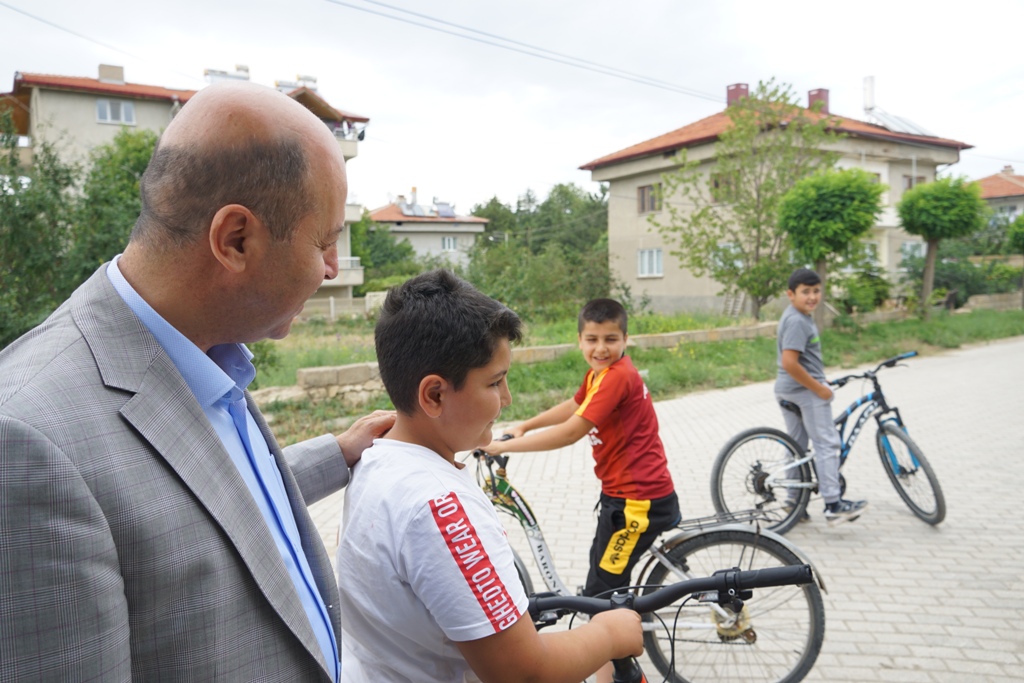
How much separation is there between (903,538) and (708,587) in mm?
4230

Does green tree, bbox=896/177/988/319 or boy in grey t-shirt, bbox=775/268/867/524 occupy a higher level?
green tree, bbox=896/177/988/319

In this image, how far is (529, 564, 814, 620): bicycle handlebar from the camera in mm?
1961

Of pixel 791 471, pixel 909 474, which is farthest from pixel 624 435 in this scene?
pixel 909 474

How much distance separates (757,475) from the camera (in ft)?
17.8

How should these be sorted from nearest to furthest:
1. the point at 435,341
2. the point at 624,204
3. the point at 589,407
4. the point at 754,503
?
the point at 435,341
the point at 589,407
the point at 754,503
the point at 624,204

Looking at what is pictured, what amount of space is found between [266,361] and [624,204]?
27.1 metres

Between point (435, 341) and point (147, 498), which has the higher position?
point (435, 341)

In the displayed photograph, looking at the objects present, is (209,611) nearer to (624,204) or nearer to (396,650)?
(396,650)

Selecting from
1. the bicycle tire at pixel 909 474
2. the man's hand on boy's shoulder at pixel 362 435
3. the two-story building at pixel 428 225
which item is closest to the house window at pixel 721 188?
the bicycle tire at pixel 909 474

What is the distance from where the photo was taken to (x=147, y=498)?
3.04 feet

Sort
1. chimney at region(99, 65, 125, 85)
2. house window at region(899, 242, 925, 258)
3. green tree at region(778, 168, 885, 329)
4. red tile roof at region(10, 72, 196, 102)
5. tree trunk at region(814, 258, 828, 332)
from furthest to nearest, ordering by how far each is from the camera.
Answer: chimney at region(99, 65, 125, 85) → red tile roof at region(10, 72, 196, 102) → house window at region(899, 242, 925, 258) → tree trunk at region(814, 258, 828, 332) → green tree at region(778, 168, 885, 329)

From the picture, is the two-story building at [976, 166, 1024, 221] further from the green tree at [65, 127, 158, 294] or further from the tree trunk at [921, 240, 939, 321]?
the green tree at [65, 127, 158, 294]

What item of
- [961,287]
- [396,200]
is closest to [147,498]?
[961,287]

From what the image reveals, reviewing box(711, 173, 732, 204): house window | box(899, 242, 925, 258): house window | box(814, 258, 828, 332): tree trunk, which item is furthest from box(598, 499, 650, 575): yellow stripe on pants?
box(899, 242, 925, 258): house window
